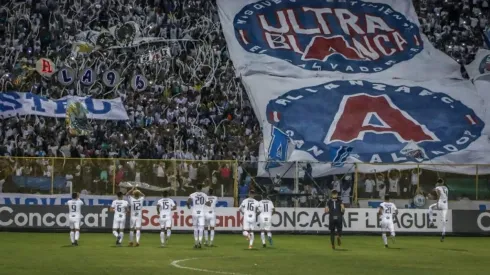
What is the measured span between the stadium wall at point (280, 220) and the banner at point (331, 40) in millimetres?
15665

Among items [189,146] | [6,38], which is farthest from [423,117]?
A: [6,38]

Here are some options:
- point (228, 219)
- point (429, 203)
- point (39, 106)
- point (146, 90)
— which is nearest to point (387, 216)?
point (228, 219)

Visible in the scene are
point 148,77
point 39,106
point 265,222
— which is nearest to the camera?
point 265,222

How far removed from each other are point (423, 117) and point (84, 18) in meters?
20.8

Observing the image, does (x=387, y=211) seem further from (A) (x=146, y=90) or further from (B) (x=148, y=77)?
(B) (x=148, y=77)

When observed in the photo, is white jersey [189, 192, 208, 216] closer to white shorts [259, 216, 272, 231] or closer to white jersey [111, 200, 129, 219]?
white shorts [259, 216, 272, 231]

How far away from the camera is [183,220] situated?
1692 inches

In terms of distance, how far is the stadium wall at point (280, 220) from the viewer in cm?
4206

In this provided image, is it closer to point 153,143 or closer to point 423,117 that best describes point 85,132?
point 153,143

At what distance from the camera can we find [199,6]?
61562 mm

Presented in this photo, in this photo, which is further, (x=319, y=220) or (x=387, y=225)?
(x=319, y=220)

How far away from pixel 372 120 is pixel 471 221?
11.7 meters

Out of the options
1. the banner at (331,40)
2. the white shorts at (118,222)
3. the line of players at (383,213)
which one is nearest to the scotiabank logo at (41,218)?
the white shorts at (118,222)

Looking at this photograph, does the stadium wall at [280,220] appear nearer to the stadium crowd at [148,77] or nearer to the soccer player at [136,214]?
the stadium crowd at [148,77]
